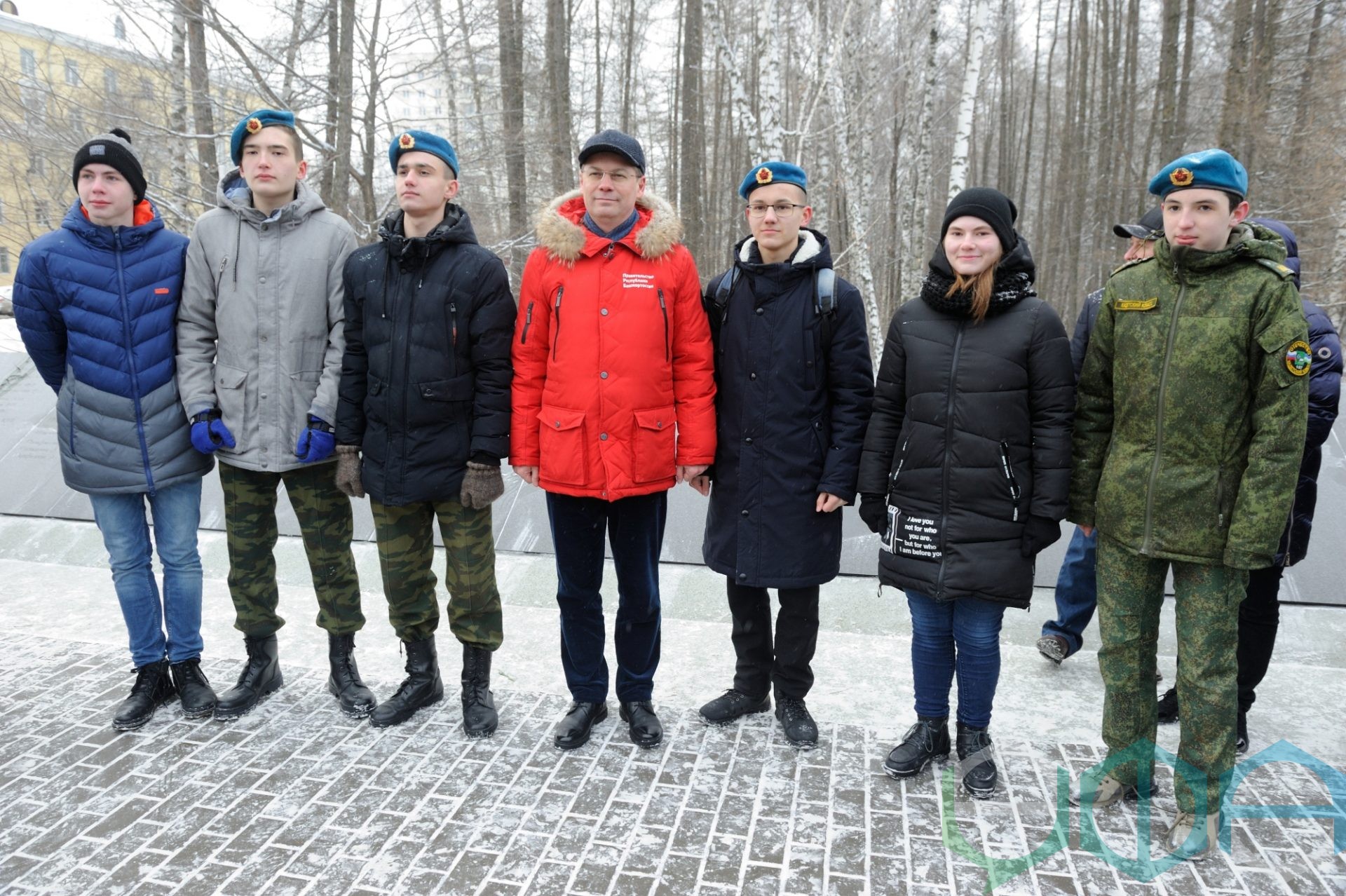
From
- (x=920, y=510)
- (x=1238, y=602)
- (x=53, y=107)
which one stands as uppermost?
(x=53, y=107)

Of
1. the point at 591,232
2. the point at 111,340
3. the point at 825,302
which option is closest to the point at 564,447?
the point at 591,232

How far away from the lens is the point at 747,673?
3.68 metres

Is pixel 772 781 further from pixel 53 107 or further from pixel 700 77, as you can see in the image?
pixel 700 77

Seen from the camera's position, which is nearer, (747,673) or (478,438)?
(478,438)

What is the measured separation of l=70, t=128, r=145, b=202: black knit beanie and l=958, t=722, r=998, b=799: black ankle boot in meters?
3.93

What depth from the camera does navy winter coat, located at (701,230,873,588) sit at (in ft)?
10.7

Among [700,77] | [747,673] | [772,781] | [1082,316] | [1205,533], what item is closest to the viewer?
[1205,533]

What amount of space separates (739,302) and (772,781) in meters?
1.80

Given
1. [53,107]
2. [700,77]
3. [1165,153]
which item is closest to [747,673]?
[53,107]

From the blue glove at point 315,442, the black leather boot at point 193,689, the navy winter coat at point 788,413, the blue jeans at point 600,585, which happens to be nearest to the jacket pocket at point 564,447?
the blue jeans at point 600,585

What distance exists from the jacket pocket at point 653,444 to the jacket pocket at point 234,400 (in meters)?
1.61

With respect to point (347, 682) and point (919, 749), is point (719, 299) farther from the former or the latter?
point (347, 682)

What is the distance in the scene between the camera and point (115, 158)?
345 cm

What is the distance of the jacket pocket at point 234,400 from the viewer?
11.5ft
